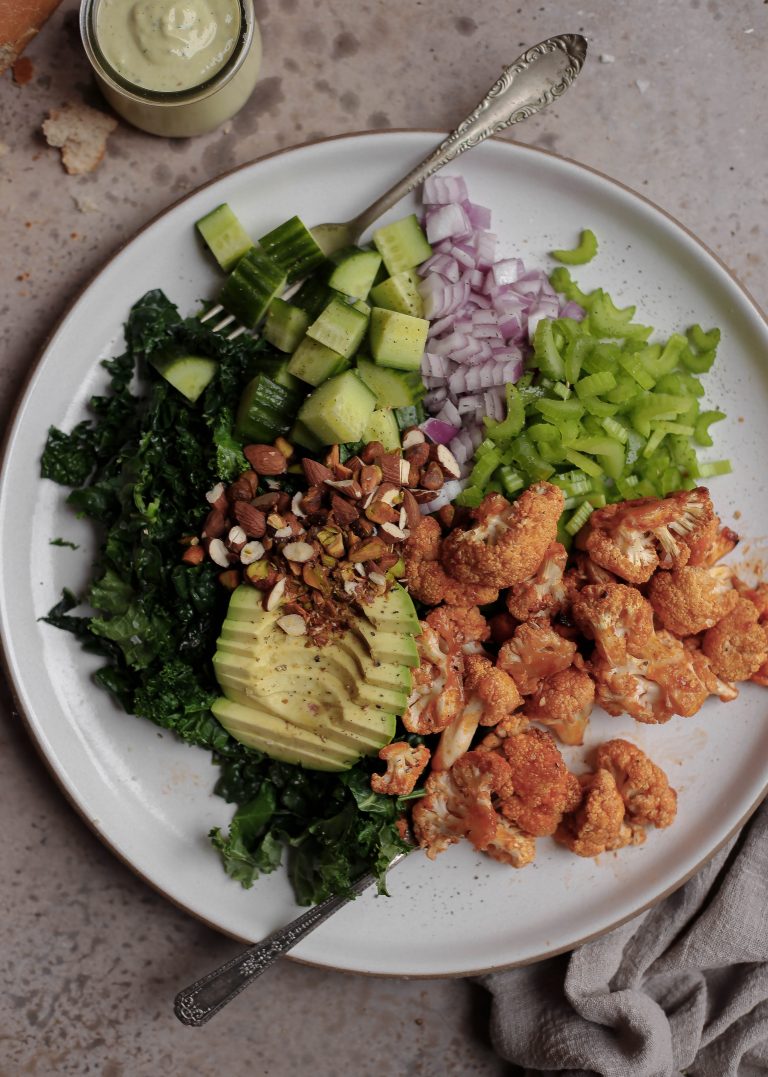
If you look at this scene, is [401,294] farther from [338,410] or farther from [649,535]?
[649,535]

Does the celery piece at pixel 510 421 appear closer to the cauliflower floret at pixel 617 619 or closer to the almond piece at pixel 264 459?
the cauliflower floret at pixel 617 619

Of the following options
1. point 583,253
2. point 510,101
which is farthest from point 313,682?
point 510,101

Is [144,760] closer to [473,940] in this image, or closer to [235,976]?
[235,976]

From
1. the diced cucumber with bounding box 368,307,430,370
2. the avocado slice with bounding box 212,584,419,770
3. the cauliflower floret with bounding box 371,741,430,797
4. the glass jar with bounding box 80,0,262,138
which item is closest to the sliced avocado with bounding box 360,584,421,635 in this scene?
the avocado slice with bounding box 212,584,419,770

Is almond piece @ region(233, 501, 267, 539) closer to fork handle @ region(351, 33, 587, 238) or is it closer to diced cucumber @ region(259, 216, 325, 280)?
diced cucumber @ region(259, 216, 325, 280)

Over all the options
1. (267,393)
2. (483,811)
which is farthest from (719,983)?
(267,393)

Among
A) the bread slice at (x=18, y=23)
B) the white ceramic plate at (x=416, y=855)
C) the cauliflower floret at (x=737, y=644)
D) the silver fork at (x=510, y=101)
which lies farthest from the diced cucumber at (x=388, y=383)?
the bread slice at (x=18, y=23)
